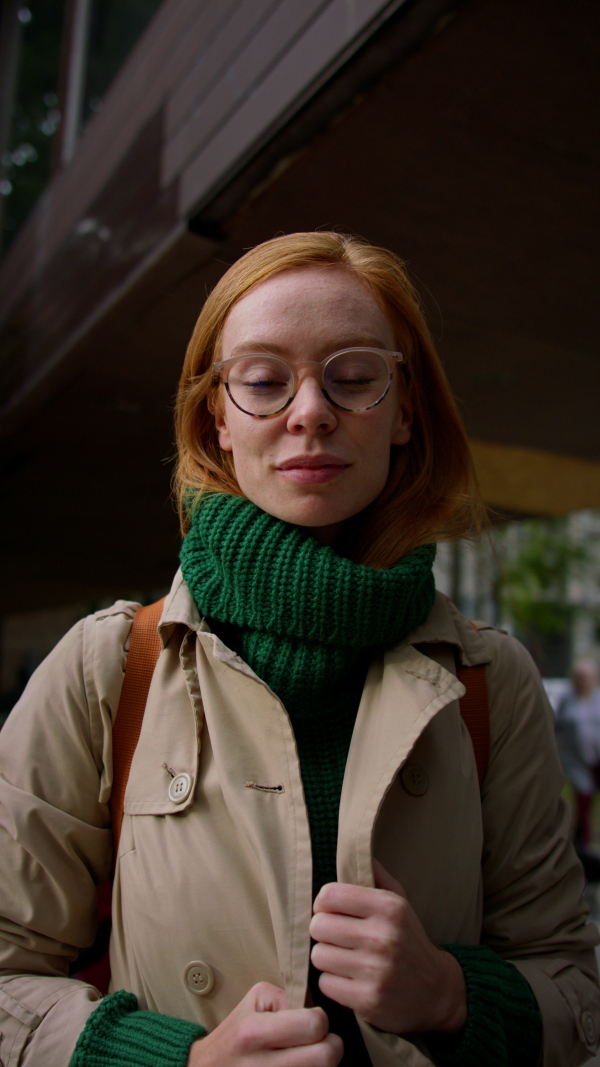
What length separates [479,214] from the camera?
330 centimetres

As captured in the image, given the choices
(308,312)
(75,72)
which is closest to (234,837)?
(308,312)

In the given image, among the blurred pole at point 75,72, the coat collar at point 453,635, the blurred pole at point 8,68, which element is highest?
the blurred pole at point 8,68

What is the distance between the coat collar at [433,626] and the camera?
1426mm

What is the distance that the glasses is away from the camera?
1406mm

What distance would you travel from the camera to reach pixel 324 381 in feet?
4.61

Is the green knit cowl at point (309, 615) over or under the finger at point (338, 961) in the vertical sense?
over

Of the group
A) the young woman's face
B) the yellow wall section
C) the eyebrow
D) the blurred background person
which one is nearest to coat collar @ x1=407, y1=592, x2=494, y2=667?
the young woman's face

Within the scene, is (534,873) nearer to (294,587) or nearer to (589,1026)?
(589,1026)

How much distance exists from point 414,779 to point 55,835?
1.87 feet

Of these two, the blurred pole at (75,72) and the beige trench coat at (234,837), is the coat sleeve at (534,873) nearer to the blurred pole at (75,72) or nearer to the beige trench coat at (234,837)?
the beige trench coat at (234,837)

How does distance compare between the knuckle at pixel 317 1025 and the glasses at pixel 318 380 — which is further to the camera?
the glasses at pixel 318 380

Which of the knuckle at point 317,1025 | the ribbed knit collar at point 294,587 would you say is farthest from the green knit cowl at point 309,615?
the knuckle at point 317,1025

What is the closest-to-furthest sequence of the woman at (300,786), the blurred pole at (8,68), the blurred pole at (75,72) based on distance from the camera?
the woman at (300,786)
the blurred pole at (75,72)
the blurred pole at (8,68)

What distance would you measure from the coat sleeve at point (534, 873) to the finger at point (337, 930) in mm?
416
